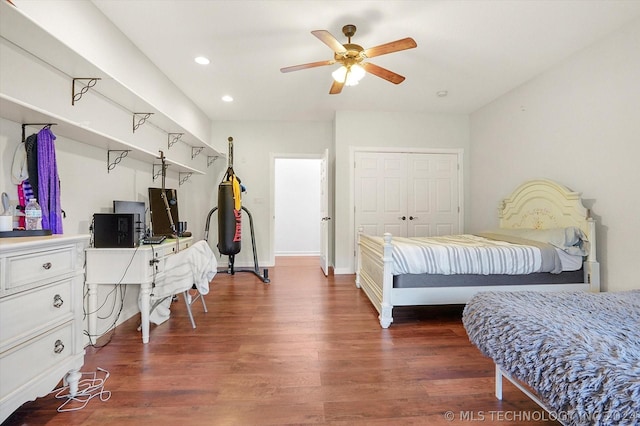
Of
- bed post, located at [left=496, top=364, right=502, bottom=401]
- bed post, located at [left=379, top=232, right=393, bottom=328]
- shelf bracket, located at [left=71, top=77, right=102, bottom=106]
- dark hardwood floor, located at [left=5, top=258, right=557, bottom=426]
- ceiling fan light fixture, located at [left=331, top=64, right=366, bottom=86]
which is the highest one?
ceiling fan light fixture, located at [left=331, top=64, right=366, bottom=86]

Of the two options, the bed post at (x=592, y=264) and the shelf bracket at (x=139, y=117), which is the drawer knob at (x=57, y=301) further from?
the bed post at (x=592, y=264)

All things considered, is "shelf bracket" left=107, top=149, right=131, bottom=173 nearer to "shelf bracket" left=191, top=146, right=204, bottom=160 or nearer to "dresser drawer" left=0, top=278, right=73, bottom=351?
"dresser drawer" left=0, top=278, right=73, bottom=351

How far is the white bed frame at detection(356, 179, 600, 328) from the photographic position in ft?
8.36

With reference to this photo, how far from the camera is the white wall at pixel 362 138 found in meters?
4.50

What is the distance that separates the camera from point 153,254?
7.25 feet

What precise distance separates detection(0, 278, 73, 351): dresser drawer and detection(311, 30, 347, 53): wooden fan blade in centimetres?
220

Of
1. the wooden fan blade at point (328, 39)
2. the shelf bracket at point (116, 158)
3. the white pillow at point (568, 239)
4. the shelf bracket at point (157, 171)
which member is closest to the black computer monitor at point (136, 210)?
the shelf bracket at point (116, 158)

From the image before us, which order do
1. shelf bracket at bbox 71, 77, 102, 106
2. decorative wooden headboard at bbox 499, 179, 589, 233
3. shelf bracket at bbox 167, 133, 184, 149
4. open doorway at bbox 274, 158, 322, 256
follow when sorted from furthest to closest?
open doorway at bbox 274, 158, 322, 256
shelf bracket at bbox 167, 133, 184, 149
decorative wooden headboard at bbox 499, 179, 589, 233
shelf bracket at bbox 71, 77, 102, 106

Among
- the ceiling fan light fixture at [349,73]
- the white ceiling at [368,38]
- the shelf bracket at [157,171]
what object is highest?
the white ceiling at [368,38]

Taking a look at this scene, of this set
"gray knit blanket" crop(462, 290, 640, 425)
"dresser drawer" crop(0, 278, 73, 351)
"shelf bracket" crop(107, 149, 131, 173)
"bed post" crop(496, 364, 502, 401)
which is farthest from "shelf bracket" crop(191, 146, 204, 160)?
"bed post" crop(496, 364, 502, 401)

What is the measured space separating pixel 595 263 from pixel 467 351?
1.69 metres

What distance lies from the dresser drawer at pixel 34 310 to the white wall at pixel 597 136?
4.18 m

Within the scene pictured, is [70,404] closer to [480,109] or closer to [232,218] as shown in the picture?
[232,218]

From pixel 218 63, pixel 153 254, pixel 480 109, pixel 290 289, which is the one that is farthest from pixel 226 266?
pixel 480 109
